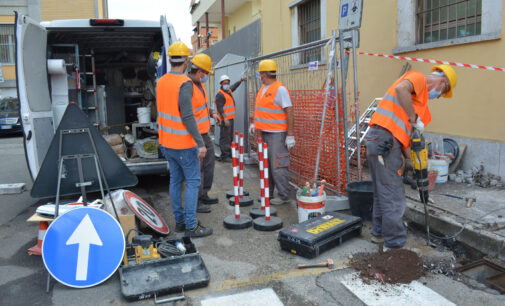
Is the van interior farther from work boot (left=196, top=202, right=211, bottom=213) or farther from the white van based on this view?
work boot (left=196, top=202, right=211, bottom=213)

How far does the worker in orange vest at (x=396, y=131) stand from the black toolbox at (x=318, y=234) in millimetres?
420

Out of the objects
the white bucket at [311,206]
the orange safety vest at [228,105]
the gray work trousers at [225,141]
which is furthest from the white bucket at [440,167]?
the gray work trousers at [225,141]

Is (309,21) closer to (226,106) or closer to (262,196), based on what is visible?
(226,106)

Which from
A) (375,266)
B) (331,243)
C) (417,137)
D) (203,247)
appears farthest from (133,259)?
(417,137)

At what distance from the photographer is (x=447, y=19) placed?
6.45 m

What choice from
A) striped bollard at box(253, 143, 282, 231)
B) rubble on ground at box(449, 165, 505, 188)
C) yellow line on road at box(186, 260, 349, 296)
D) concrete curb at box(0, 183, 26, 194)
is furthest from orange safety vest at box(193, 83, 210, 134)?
concrete curb at box(0, 183, 26, 194)

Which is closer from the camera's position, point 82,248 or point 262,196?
point 82,248

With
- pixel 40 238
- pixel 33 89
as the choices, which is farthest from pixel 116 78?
pixel 40 238

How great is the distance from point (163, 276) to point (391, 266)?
2029mm

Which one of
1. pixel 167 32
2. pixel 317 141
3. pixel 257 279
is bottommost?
pixel 257 279

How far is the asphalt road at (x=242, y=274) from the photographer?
3.22 meters

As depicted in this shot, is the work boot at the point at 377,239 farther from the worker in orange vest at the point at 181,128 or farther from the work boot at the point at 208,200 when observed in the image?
the work boot at the point at 208,200

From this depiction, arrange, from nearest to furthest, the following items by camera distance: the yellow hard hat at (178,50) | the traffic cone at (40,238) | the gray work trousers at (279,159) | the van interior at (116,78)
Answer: the traffic cone at (40,238) < the yellow hard hat at (178,50) < the gray work trousers at (279,159) < the van interior at (116,78)

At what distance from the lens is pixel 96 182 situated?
14.2 feet
